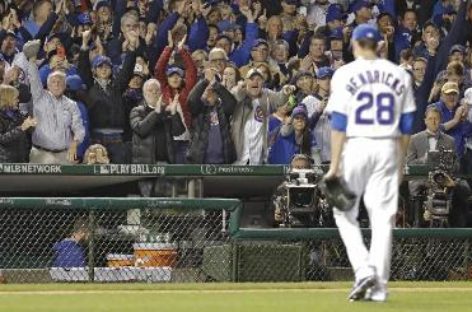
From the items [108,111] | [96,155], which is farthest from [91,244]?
[108,111]

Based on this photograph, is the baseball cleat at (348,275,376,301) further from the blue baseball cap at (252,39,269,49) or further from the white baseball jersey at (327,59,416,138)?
the blue baseball cap at (252,39,269,49)

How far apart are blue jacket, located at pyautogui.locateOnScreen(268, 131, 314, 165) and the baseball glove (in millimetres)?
4955

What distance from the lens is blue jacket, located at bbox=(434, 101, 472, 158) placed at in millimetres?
14430

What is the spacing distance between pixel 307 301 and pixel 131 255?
3370 mm

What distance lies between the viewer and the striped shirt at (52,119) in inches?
542

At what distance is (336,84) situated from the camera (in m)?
8.97

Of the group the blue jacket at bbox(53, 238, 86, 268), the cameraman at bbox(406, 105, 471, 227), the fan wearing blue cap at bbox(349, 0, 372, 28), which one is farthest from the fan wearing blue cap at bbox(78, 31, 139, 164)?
the fan wearing blue cap at bbox(349, 0, 372, 28)

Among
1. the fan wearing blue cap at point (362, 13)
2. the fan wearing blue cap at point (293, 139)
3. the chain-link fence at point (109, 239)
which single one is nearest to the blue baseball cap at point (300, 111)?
the fan wearing blue cap at point (293, 139)

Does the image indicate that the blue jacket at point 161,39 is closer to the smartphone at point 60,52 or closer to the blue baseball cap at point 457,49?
the smartphone at point 60,52

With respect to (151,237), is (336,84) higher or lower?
higher

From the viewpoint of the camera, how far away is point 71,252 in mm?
12414

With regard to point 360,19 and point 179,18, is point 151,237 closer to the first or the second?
point 179,18

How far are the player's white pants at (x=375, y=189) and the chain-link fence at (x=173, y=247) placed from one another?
352cm

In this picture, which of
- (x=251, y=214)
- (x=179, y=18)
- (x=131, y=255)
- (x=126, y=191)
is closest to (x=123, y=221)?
(x=131, y=255)
